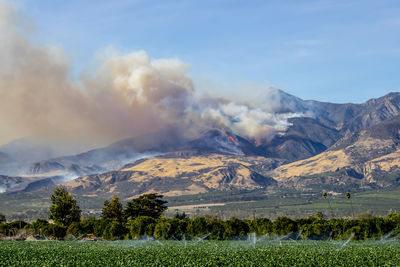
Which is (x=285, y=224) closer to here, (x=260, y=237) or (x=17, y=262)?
(x=260, y=237)

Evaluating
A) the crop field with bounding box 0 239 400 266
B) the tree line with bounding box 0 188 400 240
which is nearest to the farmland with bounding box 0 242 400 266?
the crop field with bounding box 0 239 400 266

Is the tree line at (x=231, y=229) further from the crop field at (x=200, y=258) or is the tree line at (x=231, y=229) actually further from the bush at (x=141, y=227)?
the crop field at (x=200, y=258)

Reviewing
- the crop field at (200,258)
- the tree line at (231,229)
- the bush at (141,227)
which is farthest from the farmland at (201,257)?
Answer: the bush at (141,227)

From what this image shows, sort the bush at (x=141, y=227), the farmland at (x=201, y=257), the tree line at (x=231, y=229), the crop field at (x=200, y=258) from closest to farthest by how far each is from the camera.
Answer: the crop field at (x=200, y=258), the farmland at (x=201, y=257), the tree line at (x=231, y=229), the bush at (x=141, y=227)

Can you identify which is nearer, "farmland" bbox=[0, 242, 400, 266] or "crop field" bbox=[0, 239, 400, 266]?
"crop field" bbox=[0, 239, 400, 266]

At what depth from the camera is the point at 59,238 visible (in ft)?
541

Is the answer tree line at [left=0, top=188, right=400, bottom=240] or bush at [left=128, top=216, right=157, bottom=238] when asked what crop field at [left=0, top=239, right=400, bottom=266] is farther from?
bush at [left=128, top=216, right=157, bottom=238]

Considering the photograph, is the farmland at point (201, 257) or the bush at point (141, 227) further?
the bush at point (141, 227)

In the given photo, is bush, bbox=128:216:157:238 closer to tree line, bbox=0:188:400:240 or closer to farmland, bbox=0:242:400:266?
tree line, bbox=0:188:400:240

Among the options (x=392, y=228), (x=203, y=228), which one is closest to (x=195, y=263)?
(x=203, y=228)

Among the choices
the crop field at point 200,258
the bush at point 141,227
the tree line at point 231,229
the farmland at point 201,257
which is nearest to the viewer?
the crop field at point 200,258

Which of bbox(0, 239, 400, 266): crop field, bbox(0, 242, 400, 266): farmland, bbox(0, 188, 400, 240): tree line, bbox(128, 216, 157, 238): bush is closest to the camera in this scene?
bbox(0, 239, 400, 266): crop field

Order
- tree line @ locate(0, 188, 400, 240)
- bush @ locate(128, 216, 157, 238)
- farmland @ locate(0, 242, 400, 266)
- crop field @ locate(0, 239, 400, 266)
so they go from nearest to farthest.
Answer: crop field @ locate(0, 239, 400, 266) < farmland @ locate(0, 242, 400, 266) < tree line @ locate(0, 188, 400, 240) < bush @ locate(128, 216, 157, 238)

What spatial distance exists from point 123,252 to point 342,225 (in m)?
84.1
